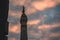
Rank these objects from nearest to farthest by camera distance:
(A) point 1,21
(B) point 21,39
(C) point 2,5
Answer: (A) point 1,21, (C) point 2,5, (B) point 21,39

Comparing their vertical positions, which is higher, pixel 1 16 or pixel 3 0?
pixel 3 0

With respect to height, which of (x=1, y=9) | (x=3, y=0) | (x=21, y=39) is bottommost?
(x=21, y=39)

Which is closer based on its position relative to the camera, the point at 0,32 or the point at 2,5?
the point at 0,32

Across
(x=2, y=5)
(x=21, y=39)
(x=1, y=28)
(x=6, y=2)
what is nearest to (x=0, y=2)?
(x=2, y=5)

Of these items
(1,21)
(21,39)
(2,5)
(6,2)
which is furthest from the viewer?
(21,39)

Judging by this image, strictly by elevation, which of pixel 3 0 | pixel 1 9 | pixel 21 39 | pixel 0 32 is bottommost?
pixel 21 39

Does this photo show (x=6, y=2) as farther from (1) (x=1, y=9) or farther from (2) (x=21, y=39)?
(2) (x=21, y=39)

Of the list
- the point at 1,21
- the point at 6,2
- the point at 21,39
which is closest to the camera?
the point at 1,21

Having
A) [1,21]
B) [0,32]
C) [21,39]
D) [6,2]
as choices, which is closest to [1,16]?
[1,21]

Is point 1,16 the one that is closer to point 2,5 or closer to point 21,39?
point 2,5
